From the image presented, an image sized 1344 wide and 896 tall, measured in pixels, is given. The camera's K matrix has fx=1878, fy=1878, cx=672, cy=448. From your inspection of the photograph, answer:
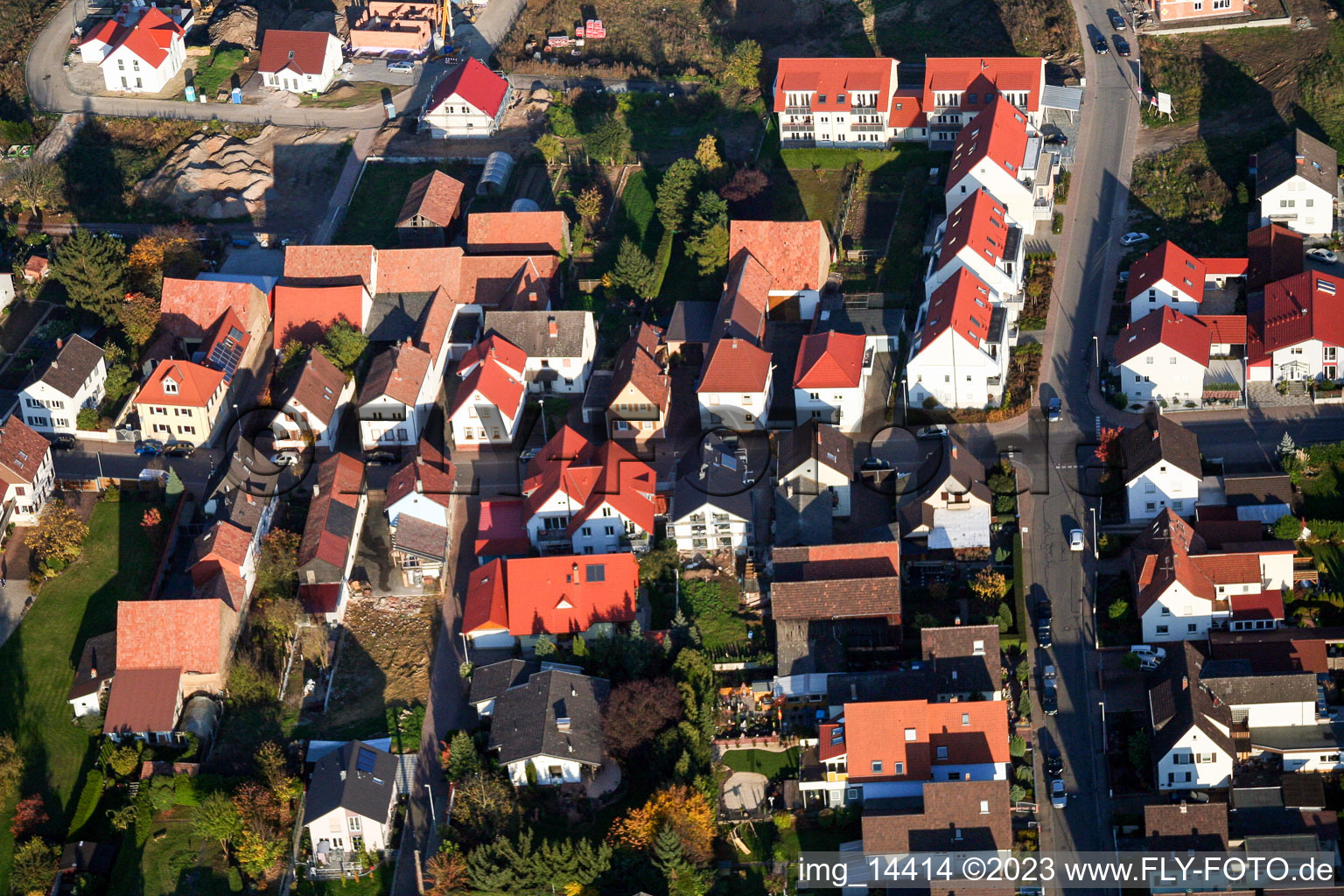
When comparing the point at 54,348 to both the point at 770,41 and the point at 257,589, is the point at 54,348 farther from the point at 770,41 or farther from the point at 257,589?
the point at 770,41

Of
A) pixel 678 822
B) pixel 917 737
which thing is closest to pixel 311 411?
pixel 678 822

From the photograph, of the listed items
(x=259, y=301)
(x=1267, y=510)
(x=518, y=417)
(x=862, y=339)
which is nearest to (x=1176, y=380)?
(x=1267, y=510)

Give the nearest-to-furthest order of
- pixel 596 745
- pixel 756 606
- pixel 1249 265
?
1. pixel 596 745
2. pixel 756 606
3. pixel 1249 265

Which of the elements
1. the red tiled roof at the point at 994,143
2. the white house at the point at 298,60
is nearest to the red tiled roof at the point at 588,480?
the red tiled roof at the point at 994,143

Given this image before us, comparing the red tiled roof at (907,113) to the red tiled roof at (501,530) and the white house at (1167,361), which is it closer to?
the white house at (1167,361)

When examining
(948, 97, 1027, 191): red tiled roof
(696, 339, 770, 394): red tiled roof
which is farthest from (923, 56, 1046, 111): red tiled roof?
(696, 339, 770, 394): red tiled roof

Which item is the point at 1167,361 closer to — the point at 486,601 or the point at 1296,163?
the point at 1296,163
